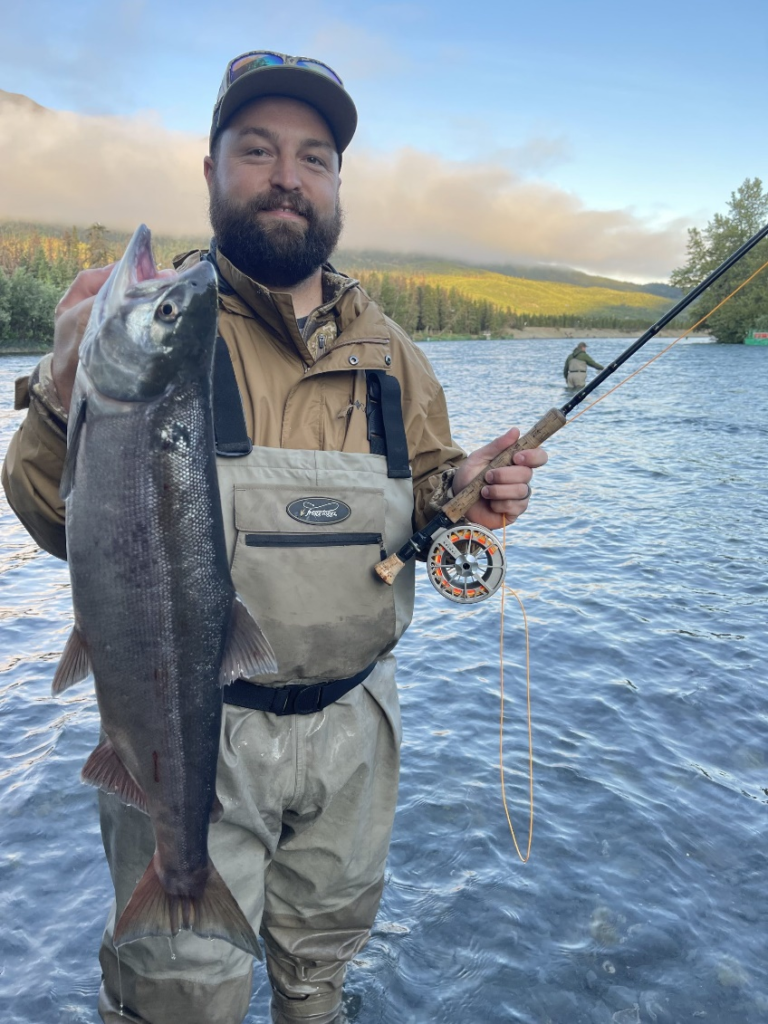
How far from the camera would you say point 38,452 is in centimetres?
257

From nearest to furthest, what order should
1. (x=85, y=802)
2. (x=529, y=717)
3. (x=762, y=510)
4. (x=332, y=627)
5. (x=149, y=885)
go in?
(x=149, y=885) → (x=332, y=627) → (x=85, y=802) → (x=529, y=717) → (x=762, y=510)

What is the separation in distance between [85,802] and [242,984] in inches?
113

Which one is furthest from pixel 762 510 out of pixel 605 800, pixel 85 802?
pixel 85 802

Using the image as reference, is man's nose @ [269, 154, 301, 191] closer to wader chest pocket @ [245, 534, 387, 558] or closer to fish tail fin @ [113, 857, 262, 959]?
wader chest pocket @ [245, 534, 387, 558]

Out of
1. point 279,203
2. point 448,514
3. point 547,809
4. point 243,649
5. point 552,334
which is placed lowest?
point 552,334

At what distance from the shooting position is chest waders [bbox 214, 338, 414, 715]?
9.07 feet

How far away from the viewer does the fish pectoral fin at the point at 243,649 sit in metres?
2.40

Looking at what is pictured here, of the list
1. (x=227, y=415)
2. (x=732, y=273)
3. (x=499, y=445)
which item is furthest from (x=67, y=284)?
(x=227, y=415)

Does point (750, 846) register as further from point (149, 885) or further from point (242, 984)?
point (149, 885)

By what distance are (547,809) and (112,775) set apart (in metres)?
3.72

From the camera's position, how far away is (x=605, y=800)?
5531 mm

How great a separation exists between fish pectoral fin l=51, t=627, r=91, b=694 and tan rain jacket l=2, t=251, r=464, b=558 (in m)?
0.51

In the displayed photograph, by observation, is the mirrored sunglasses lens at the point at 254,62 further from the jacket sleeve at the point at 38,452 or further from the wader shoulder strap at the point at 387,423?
the jacket sleeve at the point at 38,452

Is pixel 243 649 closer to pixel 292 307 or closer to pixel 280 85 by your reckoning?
pixel 292 307
